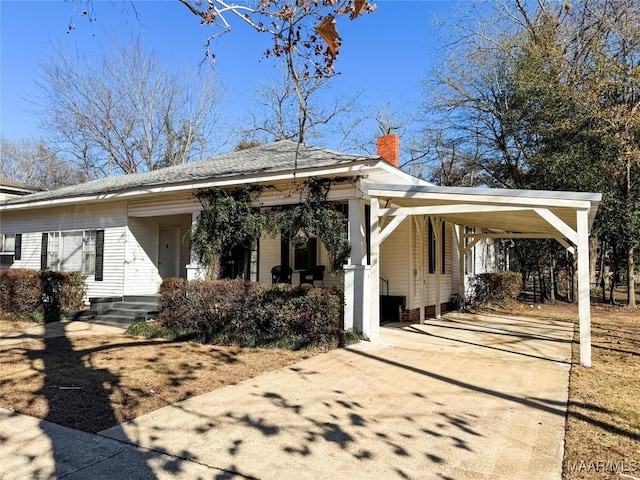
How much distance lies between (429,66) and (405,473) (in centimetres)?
2143

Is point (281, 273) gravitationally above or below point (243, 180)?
below

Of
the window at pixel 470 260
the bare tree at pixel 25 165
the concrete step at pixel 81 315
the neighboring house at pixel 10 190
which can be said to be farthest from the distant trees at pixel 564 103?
the bare tree at pixel 25 165

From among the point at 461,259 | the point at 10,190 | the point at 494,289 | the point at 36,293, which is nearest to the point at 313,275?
the point at 461,259

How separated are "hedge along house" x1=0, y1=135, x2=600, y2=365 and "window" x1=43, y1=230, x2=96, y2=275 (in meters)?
0.03

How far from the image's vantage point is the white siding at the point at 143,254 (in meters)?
12.8

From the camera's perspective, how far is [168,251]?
1416 centimetres

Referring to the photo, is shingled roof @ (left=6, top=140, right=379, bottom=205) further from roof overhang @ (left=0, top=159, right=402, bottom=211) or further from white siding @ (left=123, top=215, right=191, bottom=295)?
white siding @ (left=123, top=215, right=191, bottom=295)

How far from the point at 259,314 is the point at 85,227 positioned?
822 centimetres

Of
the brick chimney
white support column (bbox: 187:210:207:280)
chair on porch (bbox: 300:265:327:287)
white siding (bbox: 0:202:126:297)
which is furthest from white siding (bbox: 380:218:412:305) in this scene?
white siding (bbox: 0:202:126:297)

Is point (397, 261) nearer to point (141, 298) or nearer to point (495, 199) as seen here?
point (495, 199)

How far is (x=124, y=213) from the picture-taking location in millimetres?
12945

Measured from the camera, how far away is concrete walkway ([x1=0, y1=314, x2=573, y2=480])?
341cm

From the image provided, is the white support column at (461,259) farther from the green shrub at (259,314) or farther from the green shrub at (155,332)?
the green shrub at (155,332)

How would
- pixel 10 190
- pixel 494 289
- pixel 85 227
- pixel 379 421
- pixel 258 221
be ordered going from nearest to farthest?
pixel 379 421 < pixel 258 221 < pixel 85 227 < pixel 494 289 < pixel 10 190
